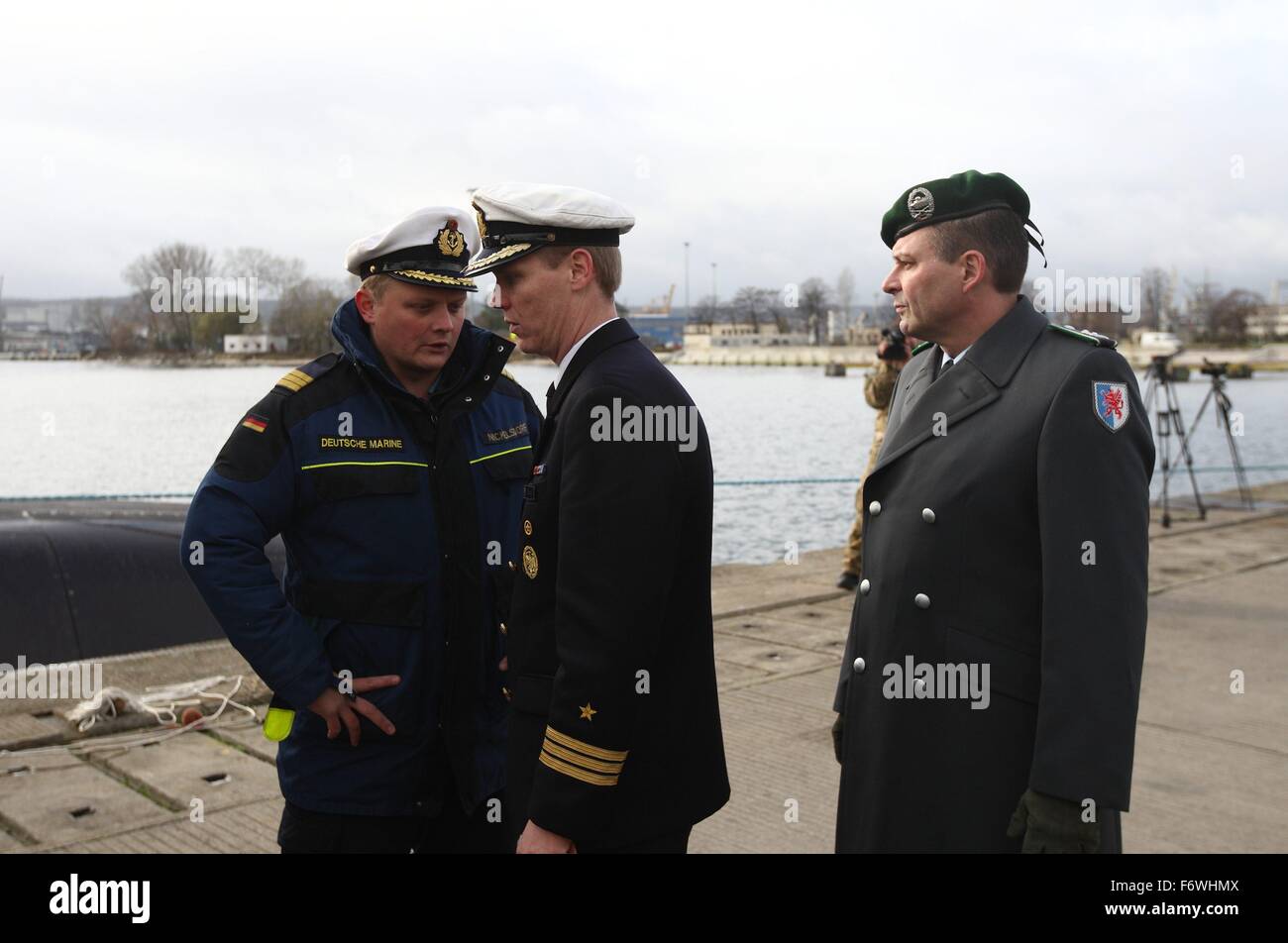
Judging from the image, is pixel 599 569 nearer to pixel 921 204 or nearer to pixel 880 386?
pixel 921 204

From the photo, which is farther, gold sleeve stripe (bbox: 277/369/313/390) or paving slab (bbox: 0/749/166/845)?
paving slab (bbox: 0/749/166/845)

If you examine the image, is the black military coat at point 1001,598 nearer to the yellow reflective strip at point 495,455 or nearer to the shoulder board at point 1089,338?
the shoulder board at point 1089,338

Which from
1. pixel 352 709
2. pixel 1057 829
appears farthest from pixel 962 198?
pixel 352 709

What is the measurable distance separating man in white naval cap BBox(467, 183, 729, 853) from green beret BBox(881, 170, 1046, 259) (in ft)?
2.53

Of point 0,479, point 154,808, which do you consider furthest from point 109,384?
point 154,808

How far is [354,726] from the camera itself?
117 inches

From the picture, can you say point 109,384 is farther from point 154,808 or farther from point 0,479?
point 154,808

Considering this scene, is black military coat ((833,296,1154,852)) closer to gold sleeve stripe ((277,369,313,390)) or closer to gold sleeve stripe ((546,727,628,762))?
gold sleeve stripe ((546,727,628,762))

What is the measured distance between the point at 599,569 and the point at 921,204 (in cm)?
128

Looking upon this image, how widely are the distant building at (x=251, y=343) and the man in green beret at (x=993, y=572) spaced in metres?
37.5

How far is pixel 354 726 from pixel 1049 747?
1.64 m

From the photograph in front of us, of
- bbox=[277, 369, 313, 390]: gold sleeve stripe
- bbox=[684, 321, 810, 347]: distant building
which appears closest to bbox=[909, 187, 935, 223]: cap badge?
bbox=[277, 369, 313, 390]: gold sleeve stripe

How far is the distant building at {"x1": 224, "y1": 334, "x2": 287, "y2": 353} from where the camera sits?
134 ft

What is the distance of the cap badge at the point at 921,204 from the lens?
2.90m
